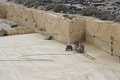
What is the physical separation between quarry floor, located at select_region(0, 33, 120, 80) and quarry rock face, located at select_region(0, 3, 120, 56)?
64cm

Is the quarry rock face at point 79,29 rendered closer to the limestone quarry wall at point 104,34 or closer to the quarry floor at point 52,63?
the limestone quarry wall at point 104,34

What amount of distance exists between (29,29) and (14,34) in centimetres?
221

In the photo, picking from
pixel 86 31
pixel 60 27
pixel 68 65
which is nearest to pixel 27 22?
pixel 60 27

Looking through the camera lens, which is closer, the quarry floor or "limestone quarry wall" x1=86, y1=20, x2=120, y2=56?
the quarry floor

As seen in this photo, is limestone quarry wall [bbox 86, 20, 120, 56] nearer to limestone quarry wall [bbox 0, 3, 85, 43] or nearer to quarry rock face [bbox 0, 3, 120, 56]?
quarry rock face [bbox 0, 3, 120, 56]

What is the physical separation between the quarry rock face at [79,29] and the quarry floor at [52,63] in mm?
636

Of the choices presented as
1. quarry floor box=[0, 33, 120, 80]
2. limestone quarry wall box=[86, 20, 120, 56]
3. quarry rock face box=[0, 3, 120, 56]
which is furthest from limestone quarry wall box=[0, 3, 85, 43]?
quarry floor box=[0, 33, 120, 80]

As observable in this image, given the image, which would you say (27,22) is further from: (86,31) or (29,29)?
(86,31)

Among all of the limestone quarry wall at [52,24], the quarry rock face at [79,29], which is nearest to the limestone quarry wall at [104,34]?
the quarry rock face at [79,29]

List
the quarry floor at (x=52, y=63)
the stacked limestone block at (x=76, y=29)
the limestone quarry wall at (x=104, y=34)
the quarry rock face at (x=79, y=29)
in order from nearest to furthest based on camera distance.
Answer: the quarry floor at (x=52, y=63) → the limestone quarry wall at (x=104, y=34) → the quarry rock face at (x=79, y=29) → the stacked limestone block at (x=76, y=29)

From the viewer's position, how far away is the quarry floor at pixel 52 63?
1509 cm

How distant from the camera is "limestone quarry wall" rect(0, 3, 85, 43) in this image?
2205cm

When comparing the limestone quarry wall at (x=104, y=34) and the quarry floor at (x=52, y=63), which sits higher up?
the limestone quarry wall at (x=104, y=34)

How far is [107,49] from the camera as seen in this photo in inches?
757
